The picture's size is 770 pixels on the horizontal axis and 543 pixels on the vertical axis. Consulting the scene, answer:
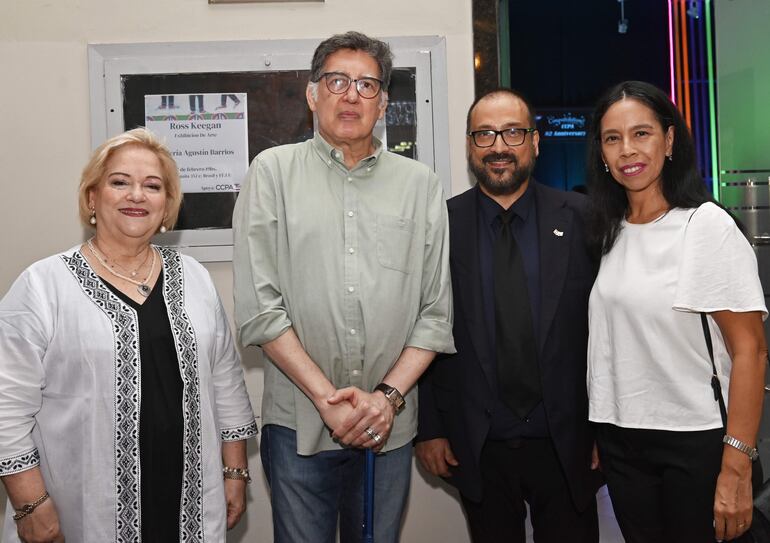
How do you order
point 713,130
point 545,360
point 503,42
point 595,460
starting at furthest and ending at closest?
point 713,130, point 503,42, point 595,460, point 545,360

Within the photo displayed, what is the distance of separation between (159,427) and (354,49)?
115cm

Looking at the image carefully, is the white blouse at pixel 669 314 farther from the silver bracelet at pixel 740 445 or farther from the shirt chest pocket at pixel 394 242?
the shirt chest pocket at pixel 394 242

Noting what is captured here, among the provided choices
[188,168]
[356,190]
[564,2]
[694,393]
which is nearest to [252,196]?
[356,190]

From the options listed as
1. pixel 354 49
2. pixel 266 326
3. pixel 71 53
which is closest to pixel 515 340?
Answer: pixel 266 326

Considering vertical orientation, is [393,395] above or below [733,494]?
above

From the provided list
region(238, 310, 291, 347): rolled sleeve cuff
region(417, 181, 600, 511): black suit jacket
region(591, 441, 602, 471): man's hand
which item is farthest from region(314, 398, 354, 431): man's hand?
region(591, 441, 602, 471): man's hand

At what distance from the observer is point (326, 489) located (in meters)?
1.99

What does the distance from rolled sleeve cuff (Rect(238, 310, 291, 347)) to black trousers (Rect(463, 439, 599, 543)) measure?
2.49 ft

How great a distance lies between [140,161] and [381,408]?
92 cm

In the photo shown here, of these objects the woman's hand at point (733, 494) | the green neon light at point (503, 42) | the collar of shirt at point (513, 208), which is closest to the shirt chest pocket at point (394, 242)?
the collar of shirt at point (513, 208)

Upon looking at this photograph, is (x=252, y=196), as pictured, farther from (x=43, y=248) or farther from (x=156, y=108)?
(x=43, y=248)

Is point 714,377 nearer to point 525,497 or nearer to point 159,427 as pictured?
point 525,497

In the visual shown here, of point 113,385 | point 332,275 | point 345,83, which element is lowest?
point 113,385

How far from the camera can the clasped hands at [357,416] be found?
6.08 feet
